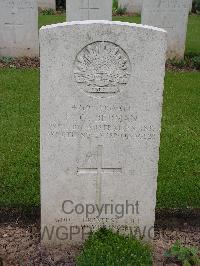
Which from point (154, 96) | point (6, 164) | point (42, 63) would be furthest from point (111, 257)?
point (6, 164)

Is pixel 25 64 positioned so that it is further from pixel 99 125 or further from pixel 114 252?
pixel 114 252

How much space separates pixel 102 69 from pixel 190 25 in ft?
42.4

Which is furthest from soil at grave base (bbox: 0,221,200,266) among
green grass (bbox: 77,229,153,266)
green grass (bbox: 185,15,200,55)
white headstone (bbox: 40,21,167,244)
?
green grass (bbox: 185,15,200,55)

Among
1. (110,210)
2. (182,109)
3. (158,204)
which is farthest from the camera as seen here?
(182,109)

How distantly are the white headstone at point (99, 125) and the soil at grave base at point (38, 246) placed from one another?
110mm

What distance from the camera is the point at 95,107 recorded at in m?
3.37

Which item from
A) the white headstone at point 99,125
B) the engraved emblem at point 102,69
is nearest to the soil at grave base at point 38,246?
the white headstone at point 99,125

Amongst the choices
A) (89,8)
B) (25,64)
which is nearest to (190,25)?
(89,8)

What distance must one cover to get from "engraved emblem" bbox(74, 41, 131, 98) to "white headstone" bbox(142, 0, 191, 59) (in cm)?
731

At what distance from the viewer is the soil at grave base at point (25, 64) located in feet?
31.4

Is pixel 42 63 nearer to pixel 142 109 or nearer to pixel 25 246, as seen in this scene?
pixel 142 109

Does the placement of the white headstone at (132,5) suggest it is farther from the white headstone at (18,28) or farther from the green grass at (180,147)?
the green grass at (180,147)

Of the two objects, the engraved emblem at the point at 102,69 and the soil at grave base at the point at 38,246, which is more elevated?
the engraved emblem at the point at 102,69

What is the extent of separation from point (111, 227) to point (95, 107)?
0.98 m
